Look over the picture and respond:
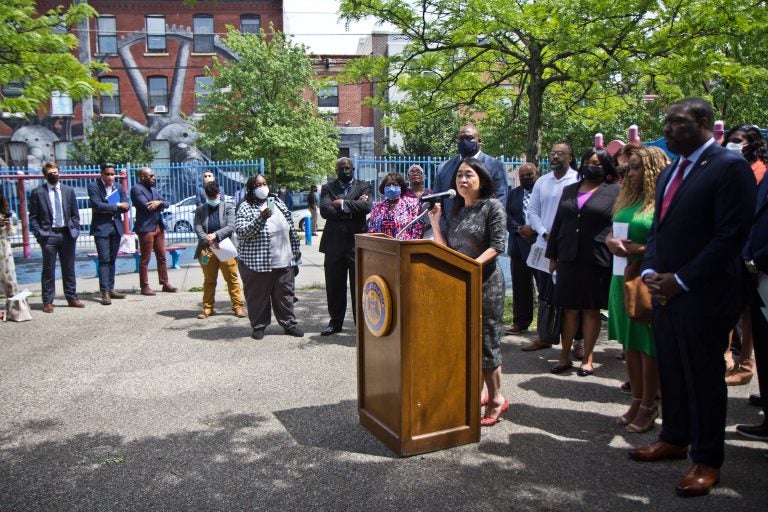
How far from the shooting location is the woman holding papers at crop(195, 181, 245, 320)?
8203mm

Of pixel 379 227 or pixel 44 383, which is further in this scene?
pixel 379 227

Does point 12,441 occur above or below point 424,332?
below

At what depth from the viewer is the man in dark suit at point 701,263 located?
127 inches

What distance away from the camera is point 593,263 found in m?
5.38

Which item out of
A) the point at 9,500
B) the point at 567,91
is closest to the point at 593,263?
the point at 9,500

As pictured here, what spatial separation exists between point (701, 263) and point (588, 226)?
2.10m

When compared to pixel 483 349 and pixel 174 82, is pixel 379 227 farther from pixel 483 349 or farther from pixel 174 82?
pixel 174 82

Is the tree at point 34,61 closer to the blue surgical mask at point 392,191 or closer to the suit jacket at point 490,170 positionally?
the blue surgical mask at point 392,191

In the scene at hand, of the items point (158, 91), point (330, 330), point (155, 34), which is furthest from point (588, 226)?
point (155, 34)

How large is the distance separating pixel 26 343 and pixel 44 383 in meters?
1.77

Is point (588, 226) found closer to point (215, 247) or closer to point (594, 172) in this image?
point (594, 172)

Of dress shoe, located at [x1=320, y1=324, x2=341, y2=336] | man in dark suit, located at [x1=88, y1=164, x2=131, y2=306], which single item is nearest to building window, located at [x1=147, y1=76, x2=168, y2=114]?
man in dark suit, located at [x1=88, y1=164, x2=131, y2=306]

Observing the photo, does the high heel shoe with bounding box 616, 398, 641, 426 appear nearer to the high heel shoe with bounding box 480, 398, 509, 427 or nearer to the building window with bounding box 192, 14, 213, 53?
the high heel shoe with bounding box 480, 398, 509, 427

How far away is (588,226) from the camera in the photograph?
5332 mm
